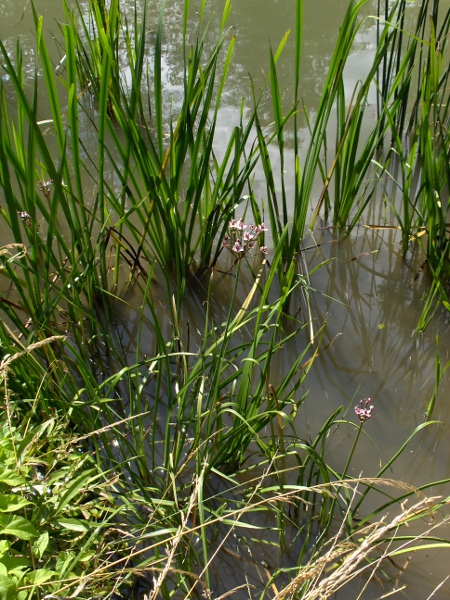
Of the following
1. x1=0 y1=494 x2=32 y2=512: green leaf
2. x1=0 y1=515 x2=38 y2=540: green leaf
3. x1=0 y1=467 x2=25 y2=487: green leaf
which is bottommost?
x1=0 y1=515 x2=38 y2=540: green leaf

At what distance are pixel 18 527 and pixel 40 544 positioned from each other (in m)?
0.06

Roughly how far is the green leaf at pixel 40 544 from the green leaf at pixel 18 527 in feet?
0.07

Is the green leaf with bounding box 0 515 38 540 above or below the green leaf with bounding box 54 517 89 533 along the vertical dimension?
above

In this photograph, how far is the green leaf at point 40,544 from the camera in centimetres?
93

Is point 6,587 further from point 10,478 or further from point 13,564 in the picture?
point 10,478

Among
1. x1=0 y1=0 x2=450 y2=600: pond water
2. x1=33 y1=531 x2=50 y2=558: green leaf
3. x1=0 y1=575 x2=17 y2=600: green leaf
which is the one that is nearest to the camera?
x1=0 y1=575 x2=17 y2=600: green leaf

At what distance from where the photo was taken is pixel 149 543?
1.23 metres

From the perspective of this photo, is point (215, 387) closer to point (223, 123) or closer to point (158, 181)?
point (158, 181)

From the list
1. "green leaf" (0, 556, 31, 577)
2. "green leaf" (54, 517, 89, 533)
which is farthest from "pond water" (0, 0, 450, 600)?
"green leaf" (0, 556, 31, 577)

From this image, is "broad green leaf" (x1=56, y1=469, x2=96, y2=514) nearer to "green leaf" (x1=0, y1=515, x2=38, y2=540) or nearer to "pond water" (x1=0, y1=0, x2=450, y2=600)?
"green leaf" (x1=0, y1=515, x2=38, y2=540)

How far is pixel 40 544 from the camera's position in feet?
3.06

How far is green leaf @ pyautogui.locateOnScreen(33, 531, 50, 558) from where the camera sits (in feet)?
3.04

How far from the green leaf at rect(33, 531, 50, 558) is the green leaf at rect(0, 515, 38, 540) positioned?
0.02 meters

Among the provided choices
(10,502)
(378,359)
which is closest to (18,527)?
(10,502)
